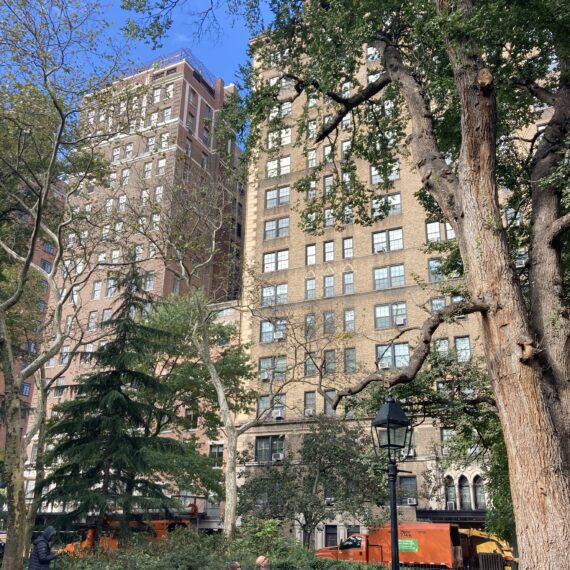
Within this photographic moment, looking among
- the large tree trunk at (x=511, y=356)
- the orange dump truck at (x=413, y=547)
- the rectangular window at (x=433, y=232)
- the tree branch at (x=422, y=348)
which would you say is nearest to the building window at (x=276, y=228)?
the rectangular window at (x=433, y=232)

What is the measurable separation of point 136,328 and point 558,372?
18.3 meters

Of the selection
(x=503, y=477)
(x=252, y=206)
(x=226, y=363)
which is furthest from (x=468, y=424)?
(x=252, y=206)

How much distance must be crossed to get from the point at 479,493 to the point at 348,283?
16170 millimetres

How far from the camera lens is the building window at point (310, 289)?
44.0m

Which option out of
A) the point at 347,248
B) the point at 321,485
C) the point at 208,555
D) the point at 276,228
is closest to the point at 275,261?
the point at 276,228

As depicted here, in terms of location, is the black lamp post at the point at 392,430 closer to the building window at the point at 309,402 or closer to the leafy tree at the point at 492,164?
the leafy tree at the point at 492,164

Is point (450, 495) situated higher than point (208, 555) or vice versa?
point (450, 495)

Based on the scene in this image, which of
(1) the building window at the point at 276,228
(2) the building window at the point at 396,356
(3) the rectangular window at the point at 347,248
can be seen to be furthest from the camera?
(1) the building window at the point at 276,228

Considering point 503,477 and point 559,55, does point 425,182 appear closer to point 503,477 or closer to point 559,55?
point 559,55

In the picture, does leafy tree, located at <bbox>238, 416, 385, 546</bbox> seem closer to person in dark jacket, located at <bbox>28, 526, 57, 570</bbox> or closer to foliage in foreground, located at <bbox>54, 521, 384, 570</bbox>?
foliage in foreground, located at <bbox>54, 521, 384, 570</bbox>

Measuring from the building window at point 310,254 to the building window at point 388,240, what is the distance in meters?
4.65

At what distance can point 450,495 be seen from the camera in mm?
35625

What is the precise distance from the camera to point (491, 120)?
1013cm

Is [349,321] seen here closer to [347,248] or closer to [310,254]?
[347,248]
